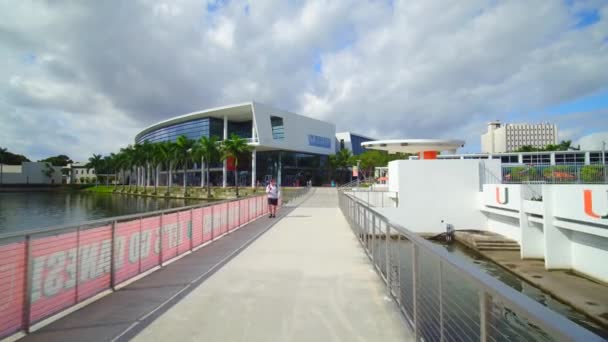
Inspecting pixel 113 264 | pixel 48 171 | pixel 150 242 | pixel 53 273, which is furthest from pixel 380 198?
pixel 48 171

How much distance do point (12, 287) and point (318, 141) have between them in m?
65.4

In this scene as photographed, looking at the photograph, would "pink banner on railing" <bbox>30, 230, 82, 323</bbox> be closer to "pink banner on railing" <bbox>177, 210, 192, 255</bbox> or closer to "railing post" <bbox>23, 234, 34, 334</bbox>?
"railing post" <bbox>23, 234, 34, 334</bbox>

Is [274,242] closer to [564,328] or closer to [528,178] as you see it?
[564,328]

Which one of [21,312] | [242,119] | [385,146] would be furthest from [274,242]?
[242,119]

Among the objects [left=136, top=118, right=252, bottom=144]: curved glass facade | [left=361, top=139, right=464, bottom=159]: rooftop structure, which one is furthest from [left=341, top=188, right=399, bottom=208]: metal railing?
[left=136, top=118, right=252, bottom=144]: curved glass facade

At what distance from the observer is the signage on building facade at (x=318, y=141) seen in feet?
215

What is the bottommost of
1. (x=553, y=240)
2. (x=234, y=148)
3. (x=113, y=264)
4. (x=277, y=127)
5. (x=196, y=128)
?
(x=553, y=240)

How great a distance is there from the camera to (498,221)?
71.2 ft

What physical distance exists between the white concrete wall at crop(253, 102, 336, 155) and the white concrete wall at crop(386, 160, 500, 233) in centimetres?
3460

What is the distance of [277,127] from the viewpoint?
58750 mm

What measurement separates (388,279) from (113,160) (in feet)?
305

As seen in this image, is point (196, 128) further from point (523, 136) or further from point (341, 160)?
point (523, 136)

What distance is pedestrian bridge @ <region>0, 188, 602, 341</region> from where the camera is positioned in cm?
294

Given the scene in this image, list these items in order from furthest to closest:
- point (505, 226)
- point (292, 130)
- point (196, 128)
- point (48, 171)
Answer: point (48, 171) → point (196, 128) → point (292, 130) → point (505, 226)
